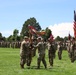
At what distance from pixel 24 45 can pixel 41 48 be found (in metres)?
1.24

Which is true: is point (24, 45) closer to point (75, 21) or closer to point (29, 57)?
point (29, 57)

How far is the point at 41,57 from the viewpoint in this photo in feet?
68.9

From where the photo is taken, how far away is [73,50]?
29.3 m

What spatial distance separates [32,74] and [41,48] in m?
3.07

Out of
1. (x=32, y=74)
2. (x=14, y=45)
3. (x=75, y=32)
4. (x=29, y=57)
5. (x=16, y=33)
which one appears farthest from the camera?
(x=16, y=33)

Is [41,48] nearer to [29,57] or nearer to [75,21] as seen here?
[29,57]

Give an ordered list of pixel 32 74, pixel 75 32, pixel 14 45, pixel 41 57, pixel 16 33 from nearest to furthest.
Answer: pixel 75 32 → pixel 32 74 → pixel 41 57 → pixel 14 45 → pixel 16 33

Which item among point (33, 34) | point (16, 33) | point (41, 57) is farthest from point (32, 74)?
point (16, 33)

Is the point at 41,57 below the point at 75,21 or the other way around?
below

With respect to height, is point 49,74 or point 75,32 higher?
point 75,32

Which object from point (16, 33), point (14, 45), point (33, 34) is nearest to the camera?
point (33, 34)

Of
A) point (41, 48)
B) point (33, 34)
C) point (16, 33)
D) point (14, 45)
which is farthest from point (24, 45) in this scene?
point (16, 33)

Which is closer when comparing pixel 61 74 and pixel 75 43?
pixel 61 74

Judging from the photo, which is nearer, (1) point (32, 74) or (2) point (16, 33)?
(1) point (32, 74)
